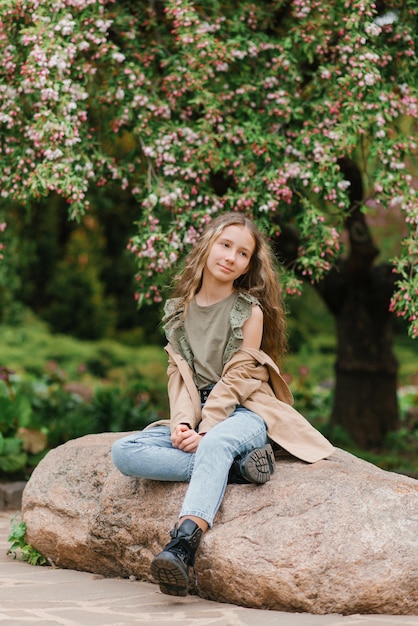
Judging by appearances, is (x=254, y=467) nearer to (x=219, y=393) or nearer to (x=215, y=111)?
(x=219, y=393)

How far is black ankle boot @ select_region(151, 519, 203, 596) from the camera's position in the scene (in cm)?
345

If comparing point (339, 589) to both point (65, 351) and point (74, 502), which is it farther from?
point (65, 351)

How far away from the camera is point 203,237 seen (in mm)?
4430

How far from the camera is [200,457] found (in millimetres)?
3787

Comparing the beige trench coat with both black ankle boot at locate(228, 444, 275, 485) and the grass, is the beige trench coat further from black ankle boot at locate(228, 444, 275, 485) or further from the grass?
the grass

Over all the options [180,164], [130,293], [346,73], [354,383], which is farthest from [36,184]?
[130,293]

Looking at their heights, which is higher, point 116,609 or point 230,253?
point 230,253

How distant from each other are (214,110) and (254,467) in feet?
7.63

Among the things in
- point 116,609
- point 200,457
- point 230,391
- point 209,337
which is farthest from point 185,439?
point 116,609

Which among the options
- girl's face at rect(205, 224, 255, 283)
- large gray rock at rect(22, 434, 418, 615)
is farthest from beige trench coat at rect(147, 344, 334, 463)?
girl's face at rect(205, 224, 255, 283)

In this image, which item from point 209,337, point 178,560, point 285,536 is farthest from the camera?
point 209,337

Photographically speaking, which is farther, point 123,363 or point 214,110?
point 123,363

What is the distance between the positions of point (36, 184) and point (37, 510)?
5.95 ft

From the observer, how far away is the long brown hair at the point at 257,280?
4414 mm
